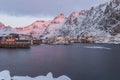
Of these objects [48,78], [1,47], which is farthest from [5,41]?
[48,78]

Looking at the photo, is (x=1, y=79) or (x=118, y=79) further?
(x=118, y=79)

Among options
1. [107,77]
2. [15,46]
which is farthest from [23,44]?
[107,77]

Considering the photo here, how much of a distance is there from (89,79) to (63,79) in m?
13.4

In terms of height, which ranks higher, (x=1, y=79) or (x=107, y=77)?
(x=1, y=79)

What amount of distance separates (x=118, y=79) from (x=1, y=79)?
24856 millimetres

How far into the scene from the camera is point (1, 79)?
35312 mm

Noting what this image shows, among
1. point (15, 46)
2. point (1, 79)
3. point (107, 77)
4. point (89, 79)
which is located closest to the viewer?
point (1, 79)

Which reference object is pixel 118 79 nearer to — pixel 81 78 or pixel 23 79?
pixel 81 78

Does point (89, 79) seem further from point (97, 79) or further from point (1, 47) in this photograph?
point (1, 47)

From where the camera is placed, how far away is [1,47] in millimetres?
195000

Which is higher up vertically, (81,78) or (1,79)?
(1,79)

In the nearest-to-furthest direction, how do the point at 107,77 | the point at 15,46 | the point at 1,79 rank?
the point at 1,79
the point at 107,77
the point at 15,46

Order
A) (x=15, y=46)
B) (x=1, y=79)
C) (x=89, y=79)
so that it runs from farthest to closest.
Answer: (x=15, y=46)
(x=89, y=79)
(x=1, y=79)

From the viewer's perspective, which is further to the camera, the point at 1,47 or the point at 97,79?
the point at 1,47
